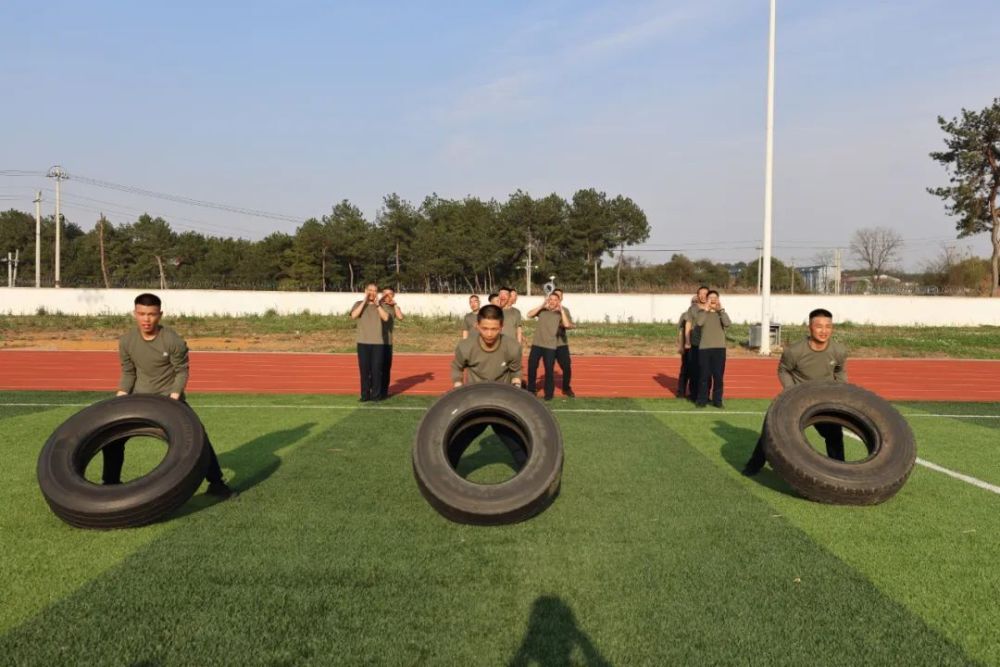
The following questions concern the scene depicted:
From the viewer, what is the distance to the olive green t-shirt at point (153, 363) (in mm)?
5941

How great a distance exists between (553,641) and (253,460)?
4.84m

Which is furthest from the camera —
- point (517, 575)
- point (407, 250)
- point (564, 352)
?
point (407, 250)

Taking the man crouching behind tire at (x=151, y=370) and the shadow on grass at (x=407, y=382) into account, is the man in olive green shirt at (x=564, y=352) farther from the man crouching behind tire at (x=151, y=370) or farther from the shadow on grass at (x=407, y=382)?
the man crouching behind tire at (x=151, y=370)

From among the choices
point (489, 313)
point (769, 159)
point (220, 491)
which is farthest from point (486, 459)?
point (769, 159)

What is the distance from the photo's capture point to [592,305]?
35812 millimetres

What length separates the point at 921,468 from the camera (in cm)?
738

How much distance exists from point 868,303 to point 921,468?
100 ft

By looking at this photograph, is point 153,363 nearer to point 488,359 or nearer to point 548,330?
point 488,359

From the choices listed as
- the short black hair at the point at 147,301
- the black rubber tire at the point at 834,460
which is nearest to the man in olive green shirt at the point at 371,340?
the short black hair at the point at 147,301

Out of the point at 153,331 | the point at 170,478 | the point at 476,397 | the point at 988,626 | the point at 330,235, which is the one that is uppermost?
the point at 330,235

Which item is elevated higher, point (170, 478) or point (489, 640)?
point (170, 478)

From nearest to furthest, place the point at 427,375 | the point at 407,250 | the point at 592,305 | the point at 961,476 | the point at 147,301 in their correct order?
the point at 147,301 < the point at 961,476 < the point at 427,375 < the point at 592,305 < the point at 407,250

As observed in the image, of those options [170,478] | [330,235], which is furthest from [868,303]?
[330,235]

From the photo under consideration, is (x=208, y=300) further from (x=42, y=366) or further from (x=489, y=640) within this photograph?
(x=489, y=640)
